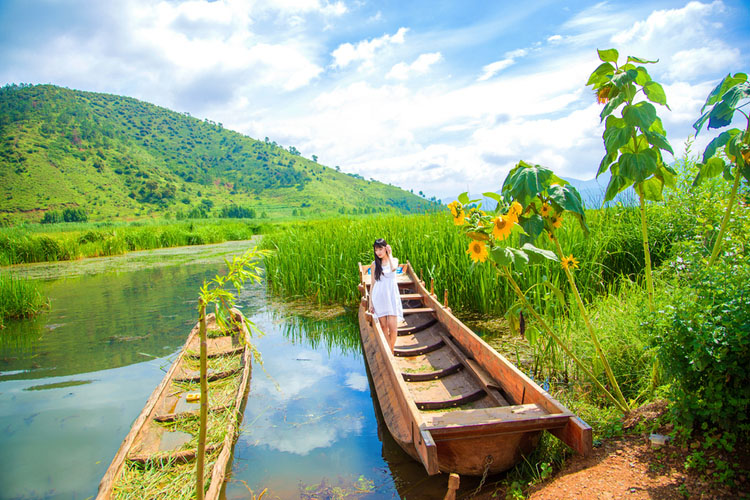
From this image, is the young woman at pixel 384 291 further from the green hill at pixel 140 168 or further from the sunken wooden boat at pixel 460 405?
the green hill at pixel 140 168

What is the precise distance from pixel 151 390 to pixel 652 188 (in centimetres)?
600

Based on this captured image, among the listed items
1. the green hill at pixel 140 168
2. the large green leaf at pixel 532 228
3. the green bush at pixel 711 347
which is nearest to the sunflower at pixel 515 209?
the large green leaf at pixel 532 228

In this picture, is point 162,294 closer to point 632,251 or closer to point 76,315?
point 76,315

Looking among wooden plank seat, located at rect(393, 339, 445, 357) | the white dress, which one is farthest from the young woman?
wooden plank seat, located at rect(393, 339, 445, 357)

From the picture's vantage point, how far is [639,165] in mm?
2633

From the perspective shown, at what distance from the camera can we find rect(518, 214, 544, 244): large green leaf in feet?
8.84

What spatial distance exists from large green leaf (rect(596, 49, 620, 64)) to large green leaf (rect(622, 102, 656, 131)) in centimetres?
38

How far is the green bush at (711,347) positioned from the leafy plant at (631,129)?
0.59 metres

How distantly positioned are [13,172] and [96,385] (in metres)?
68.4

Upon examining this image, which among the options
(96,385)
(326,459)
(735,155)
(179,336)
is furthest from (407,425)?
(179,336)

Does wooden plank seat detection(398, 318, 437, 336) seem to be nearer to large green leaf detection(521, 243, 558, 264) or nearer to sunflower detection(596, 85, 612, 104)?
large green leaf detection(521, 243, 558, 264)

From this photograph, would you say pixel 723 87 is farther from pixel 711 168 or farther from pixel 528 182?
pixel 528 182

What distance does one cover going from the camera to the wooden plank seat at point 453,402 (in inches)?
143

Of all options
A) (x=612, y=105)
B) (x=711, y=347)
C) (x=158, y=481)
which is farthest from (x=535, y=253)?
(x=158, y=481)
